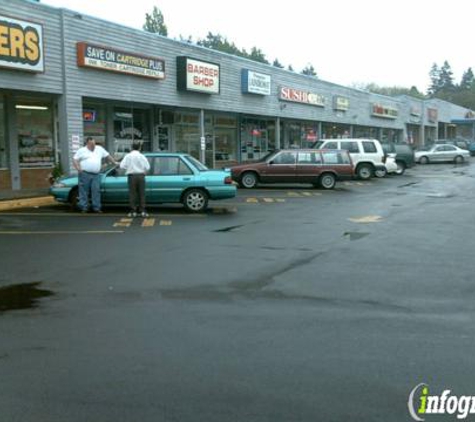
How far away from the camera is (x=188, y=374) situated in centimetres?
458

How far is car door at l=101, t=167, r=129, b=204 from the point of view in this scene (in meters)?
15.1

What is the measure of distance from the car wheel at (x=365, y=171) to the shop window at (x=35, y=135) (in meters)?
13.8

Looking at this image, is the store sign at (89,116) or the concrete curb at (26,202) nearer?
the concrete curb at (26,202)

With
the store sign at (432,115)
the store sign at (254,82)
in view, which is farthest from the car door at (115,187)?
the store sign at (432,115)

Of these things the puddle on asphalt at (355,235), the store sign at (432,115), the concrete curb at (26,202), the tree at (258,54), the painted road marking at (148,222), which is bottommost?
the puddle on asphalt at (355,235)

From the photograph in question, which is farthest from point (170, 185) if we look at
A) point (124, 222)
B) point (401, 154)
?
point (401, 154)

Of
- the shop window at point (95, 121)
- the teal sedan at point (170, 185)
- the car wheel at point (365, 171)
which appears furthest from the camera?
the car wheel at point (365, 171)

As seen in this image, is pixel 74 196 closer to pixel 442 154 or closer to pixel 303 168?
pixel 303 168

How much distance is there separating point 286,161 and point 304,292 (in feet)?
54.9

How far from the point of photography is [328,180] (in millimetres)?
23422

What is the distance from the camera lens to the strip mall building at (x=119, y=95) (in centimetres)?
1702

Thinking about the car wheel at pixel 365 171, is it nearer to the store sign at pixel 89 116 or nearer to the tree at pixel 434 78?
the store sign at pixel 89 116

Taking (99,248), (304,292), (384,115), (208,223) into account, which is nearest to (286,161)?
(208,223)

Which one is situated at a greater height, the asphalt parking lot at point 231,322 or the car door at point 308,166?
the car door at point 308,166
